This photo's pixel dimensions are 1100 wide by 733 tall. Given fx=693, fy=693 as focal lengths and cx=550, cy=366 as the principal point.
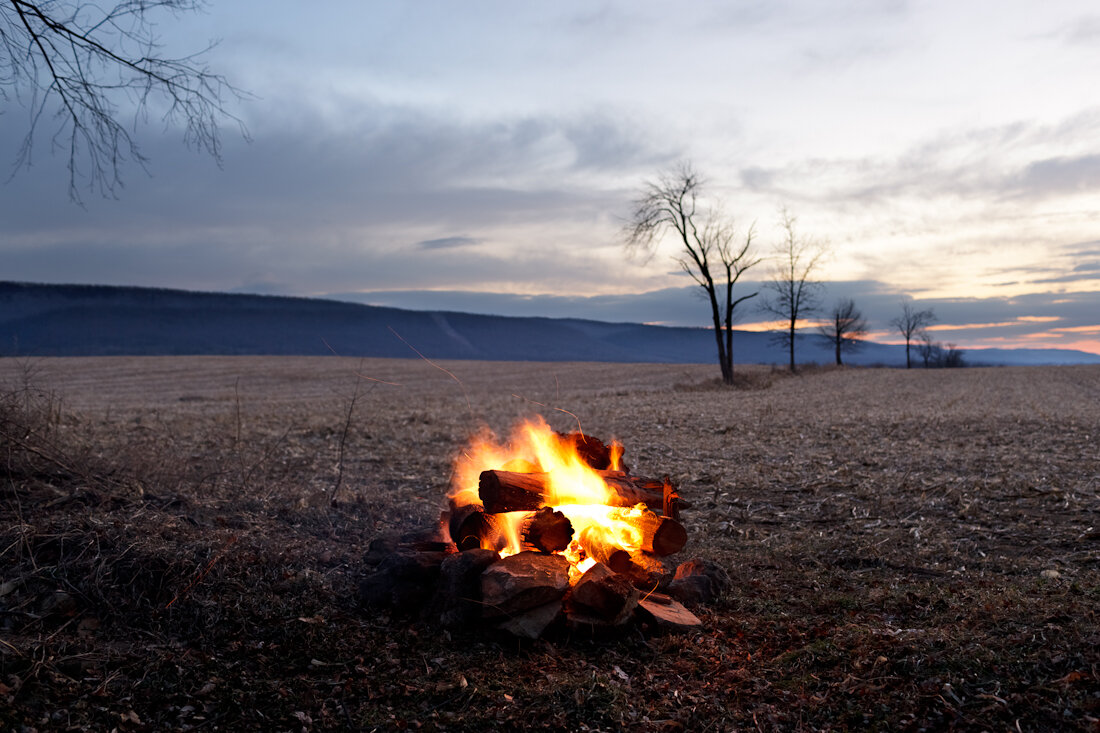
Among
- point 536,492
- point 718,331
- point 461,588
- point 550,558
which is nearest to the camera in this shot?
point 461,588

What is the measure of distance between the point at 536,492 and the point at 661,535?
94 centimetres

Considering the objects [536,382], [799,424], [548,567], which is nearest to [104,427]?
[548,567]

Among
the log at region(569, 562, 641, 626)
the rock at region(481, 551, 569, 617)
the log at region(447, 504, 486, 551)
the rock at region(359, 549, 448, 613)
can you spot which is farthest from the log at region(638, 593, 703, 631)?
the rock at region(359, 549, 448, 613)

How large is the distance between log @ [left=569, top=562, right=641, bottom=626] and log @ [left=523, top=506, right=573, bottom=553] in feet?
1.42

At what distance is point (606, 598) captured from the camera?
4191 mm

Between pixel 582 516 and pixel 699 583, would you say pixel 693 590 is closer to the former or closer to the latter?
pixel 699 583

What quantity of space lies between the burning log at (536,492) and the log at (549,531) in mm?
125

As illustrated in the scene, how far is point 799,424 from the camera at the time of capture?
14219mm

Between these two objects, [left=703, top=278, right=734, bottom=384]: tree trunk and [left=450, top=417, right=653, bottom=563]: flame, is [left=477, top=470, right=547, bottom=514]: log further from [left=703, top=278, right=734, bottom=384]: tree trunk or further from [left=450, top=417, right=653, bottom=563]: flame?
[left=703, top=278, right=734, bottom=384]: tree trunk

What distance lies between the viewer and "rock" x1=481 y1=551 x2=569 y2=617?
411cm

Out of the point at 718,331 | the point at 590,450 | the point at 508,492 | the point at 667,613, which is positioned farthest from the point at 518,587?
the point at 718,331

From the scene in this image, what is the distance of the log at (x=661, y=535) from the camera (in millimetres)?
4844

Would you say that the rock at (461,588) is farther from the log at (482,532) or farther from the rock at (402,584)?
the log at (482,532)

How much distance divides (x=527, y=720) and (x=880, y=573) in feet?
11.1
